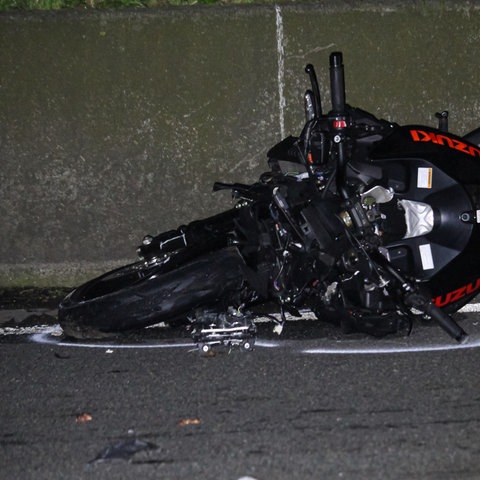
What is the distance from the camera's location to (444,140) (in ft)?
13.5

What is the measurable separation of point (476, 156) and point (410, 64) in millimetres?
1498

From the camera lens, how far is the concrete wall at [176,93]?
5379 millimetres

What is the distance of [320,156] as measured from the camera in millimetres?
3961

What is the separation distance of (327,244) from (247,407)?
36.1 inches

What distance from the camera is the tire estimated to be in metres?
3.96

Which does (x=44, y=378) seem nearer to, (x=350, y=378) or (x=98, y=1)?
(x=350, y=378)

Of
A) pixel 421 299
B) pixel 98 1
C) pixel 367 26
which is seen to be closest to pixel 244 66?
pixel 367 26

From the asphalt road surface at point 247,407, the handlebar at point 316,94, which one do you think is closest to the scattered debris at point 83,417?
the asphalt road surface at point 247,407

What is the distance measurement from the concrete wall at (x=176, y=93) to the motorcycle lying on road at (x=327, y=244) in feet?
4.46

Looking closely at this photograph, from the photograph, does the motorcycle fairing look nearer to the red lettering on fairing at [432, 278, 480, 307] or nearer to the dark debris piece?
the red lettering on fairing at [432, 278, 480, 307]

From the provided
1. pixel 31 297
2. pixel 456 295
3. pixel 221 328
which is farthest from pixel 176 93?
pixel 456 295

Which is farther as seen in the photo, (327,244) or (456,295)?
(456,295)

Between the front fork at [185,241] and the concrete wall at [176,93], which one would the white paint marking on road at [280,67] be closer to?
the concrete wall at [176,93]

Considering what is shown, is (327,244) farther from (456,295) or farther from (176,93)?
(176,93)
